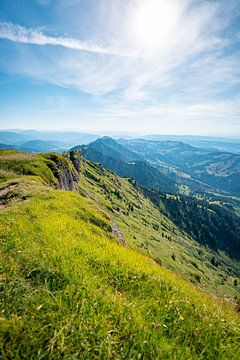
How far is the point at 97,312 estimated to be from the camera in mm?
4707

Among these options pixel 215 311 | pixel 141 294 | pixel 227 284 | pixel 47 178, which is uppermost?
pixel 141 294

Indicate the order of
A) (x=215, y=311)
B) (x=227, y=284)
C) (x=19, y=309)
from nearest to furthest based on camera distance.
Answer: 1. (x=19, y=309)
2. (x=215, y=311)
3. (x=227, y=284)

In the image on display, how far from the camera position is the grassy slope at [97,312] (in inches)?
150

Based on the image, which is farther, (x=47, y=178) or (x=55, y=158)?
(x=55, y=158)

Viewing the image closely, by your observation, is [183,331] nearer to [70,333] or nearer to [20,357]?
[70,333]

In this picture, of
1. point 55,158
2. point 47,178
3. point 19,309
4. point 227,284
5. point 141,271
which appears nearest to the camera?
point 19,309

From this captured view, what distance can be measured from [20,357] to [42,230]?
6731mm

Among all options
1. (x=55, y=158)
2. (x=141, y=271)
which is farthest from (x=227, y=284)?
(x=141, y=271)

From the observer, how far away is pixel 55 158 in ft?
204

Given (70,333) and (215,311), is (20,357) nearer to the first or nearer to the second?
(70,333)

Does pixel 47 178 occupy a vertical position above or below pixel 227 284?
above

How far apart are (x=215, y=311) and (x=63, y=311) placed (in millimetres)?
4306

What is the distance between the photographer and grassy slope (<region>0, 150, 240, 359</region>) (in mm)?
3812

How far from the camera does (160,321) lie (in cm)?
511
